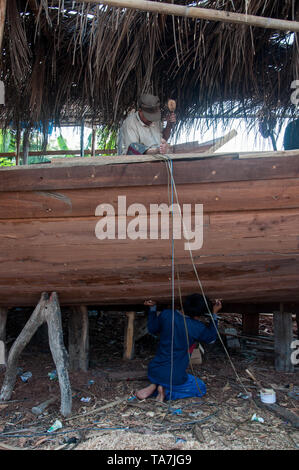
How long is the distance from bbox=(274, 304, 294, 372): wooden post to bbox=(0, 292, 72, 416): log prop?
6.64 ft

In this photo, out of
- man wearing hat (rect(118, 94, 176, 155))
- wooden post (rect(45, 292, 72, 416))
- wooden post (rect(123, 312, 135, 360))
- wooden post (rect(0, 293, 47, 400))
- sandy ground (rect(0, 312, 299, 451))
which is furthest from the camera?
wooden post (rect(123, 312, 135, 360))

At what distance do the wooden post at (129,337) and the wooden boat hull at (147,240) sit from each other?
1.06 metres

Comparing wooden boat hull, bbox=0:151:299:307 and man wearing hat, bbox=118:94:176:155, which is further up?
man wearing hat, bbox=118:94:176:155

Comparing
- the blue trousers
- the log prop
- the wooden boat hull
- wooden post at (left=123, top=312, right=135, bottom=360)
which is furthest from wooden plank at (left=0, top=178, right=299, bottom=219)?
wooden post at (left=123, top=312, right=135, bottom=360)

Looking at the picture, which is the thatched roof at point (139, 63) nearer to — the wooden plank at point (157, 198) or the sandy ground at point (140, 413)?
the wooden plank at point (157, 198)

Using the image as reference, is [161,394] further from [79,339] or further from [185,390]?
[79,339]

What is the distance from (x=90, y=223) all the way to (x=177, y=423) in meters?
1.48

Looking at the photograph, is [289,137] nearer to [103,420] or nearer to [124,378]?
[124,378]

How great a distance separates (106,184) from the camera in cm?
261

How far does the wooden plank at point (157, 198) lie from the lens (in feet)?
8.57

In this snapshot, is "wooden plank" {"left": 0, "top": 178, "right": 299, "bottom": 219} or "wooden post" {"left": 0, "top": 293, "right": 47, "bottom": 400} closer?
"wooden plank" {"left": 0, "top": 178, "right": 299, "bottom": 219}

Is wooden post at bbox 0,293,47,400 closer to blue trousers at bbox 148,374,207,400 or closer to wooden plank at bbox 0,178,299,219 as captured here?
wooden plank at bbox 0,178,299,219

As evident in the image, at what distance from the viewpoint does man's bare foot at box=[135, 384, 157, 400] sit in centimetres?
305
